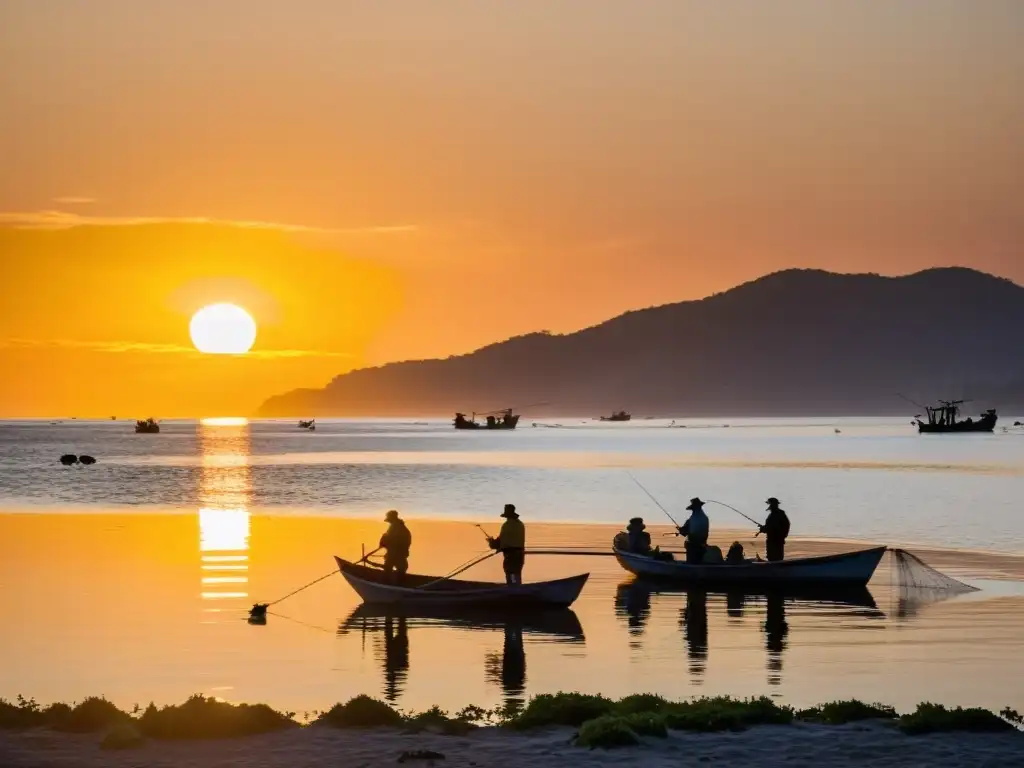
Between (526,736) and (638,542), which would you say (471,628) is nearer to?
(638,542)

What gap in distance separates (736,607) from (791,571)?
3.41m

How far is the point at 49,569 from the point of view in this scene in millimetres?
41406

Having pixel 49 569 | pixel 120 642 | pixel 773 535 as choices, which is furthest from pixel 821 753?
pixel 49 569

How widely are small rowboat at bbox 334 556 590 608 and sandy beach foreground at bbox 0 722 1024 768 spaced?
14098mm

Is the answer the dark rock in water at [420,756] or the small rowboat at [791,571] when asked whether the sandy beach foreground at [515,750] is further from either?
the small rowboat at [791,571]

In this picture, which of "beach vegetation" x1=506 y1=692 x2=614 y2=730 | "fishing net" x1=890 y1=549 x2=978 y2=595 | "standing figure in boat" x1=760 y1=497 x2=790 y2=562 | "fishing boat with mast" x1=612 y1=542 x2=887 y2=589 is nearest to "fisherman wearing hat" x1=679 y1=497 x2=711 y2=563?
"fishing boat with mast" x1=612 y1=542 x2=887 y2=589

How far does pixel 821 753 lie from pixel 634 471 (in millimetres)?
100406

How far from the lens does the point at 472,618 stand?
1251 inches

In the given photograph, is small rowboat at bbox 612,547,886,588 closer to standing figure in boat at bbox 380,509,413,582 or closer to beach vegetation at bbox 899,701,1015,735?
standing figure in boat at bbox 380,509,413,582

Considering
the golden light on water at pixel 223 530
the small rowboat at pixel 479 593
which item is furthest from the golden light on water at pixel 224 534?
the small rowboat at pixel 479 593

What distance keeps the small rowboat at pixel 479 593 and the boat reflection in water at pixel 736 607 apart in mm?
1492

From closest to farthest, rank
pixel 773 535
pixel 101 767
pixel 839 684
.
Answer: pixel 101 767, pixel 839 684, pixel 773 535

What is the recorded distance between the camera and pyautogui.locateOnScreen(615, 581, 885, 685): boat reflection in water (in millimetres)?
27748

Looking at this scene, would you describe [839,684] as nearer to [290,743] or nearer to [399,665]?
[399,665]
